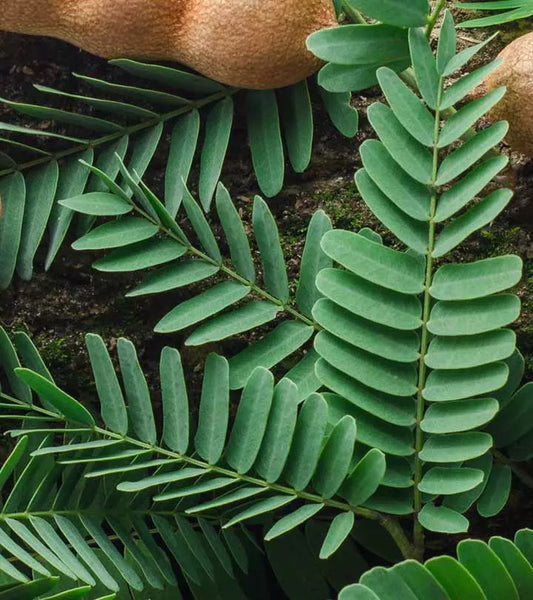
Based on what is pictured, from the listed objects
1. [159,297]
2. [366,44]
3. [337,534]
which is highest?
[366,44]

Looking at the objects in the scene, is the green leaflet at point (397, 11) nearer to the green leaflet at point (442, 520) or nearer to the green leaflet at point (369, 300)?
the green leaflet at point (369, 300)

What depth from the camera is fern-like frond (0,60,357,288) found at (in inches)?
33.0

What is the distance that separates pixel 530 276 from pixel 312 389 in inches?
8.8

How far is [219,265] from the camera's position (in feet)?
2.63

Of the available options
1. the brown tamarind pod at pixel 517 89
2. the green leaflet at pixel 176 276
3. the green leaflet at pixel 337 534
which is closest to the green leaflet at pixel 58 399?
the green leaflet at pixel 176 276

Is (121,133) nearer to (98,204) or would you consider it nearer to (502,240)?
(98,204)

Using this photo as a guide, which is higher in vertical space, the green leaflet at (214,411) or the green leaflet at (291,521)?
the green leaflet at (214,411)

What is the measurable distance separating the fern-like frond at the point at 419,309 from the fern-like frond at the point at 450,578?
0.05m

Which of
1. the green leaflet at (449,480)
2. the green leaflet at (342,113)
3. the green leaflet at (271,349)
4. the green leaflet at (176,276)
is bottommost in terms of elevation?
the green leaflet at (449,480)

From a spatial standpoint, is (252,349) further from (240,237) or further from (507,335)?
(507,335)

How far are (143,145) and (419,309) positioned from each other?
31 centimetres

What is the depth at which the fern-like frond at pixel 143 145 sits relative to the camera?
84cm

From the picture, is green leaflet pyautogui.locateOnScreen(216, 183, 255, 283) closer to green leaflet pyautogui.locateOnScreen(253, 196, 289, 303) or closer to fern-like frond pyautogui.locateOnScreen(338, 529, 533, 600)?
green leaflet pyautogui.locateOnScreen(253, 196, 289, 303)

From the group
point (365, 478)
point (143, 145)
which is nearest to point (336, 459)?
point (365, 478)
